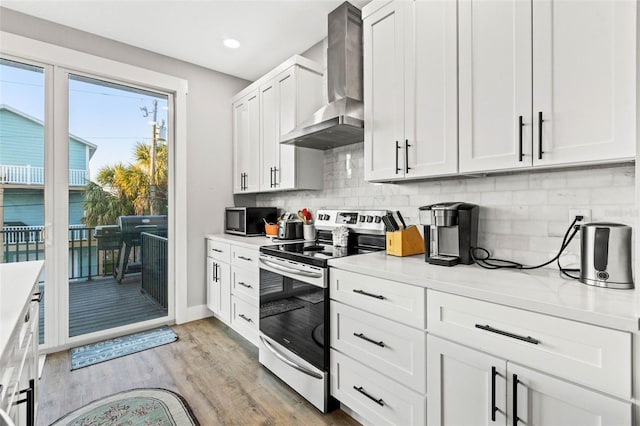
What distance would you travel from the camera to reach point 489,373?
4.01 feet

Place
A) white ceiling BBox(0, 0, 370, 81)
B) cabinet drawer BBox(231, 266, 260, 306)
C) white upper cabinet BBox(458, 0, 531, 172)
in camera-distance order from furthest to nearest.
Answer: cabinet drawer BBox(231, 266, 260, 306) < white ceiling BBox(0, 0, 370, 81) < white upper cabinet BBox(458, 0, 531, 172)

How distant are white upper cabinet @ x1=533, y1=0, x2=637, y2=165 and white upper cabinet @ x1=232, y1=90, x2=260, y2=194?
252 centimetres

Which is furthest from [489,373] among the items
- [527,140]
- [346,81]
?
[346,81]

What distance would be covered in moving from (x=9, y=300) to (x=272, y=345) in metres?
1.57

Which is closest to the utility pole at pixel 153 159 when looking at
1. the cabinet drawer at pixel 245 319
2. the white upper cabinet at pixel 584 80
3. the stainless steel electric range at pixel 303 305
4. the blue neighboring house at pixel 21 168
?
the blue neighboring house at pixel 21 168

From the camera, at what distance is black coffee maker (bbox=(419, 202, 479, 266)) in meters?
1.72

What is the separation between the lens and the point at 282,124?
293 cm

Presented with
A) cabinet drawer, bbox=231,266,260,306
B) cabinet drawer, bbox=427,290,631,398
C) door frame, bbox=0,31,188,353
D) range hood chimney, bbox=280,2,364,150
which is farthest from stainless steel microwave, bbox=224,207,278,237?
cabinet drawer, bbox=427,290,631,398

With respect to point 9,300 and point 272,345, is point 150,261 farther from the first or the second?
point 9,300

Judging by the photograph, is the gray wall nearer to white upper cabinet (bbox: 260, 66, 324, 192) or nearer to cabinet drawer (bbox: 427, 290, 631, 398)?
white upper cabinet (bbox: 260, 66, 324, 192)

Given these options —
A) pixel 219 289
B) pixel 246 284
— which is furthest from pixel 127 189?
pixel 246 284

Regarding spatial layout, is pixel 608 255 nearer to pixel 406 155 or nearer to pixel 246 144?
pixel 406 155

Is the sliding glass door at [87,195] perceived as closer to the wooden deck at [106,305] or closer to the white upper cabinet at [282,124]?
the wooden deck at [106,305]

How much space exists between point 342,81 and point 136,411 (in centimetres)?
265
